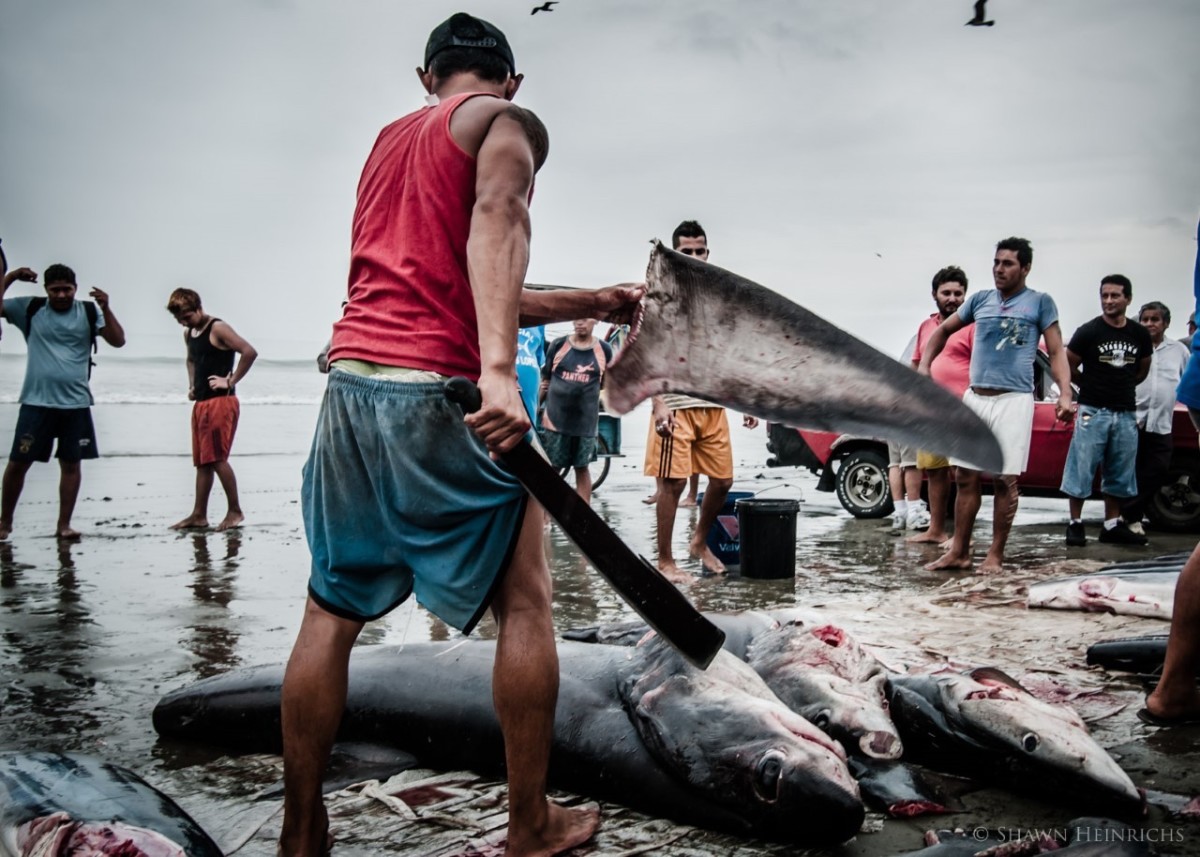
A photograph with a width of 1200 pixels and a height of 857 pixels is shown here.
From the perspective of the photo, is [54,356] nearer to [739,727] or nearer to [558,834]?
[558,834]

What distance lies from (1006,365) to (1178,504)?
3865 mm

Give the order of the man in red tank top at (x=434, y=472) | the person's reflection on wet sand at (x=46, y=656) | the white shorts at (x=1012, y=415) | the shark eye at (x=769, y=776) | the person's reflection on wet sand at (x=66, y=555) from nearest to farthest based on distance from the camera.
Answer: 1. the man in red tank top at (x=434, y=472)
2. the shark eye at (x=769, y=776)
3. the person's reflection on wet sand at (x=46, y=656)
4. the person's reflection on wet sand at (x=66, y=555)
5. the white shorts at (x=1012, y=415)

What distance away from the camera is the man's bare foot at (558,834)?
95.4 inches

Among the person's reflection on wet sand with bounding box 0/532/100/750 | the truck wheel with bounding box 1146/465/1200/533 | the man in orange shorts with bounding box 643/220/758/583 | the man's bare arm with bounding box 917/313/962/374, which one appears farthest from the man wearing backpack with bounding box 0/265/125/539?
the truck wheel with bounding box 1146/465/1200/533

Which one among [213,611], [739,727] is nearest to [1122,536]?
[739,727]

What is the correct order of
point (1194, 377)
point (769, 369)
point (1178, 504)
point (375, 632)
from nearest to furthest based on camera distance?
1. point (769, 369)
2. point (1194, 377)
3. point (375, 632)
4. point (1178, 504)

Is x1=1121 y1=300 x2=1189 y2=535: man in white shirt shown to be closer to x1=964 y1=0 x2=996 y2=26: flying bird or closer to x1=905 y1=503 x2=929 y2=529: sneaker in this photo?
x1=905 y1=503 x2=929 y2=529: sneaker

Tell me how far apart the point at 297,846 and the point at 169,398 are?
33.6 metres

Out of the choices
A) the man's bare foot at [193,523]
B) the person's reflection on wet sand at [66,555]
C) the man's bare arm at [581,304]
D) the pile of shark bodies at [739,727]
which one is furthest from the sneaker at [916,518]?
the person's reflection on wet sand at [66,555]

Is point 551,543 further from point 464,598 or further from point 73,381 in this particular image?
point 464,598

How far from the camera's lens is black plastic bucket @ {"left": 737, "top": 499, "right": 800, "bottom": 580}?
6.45 metres

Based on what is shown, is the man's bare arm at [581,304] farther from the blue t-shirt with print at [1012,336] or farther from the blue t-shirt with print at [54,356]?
the blue t-shirt with print at [54,356]

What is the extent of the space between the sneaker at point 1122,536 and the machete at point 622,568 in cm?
775

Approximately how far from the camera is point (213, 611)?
17.7ft
